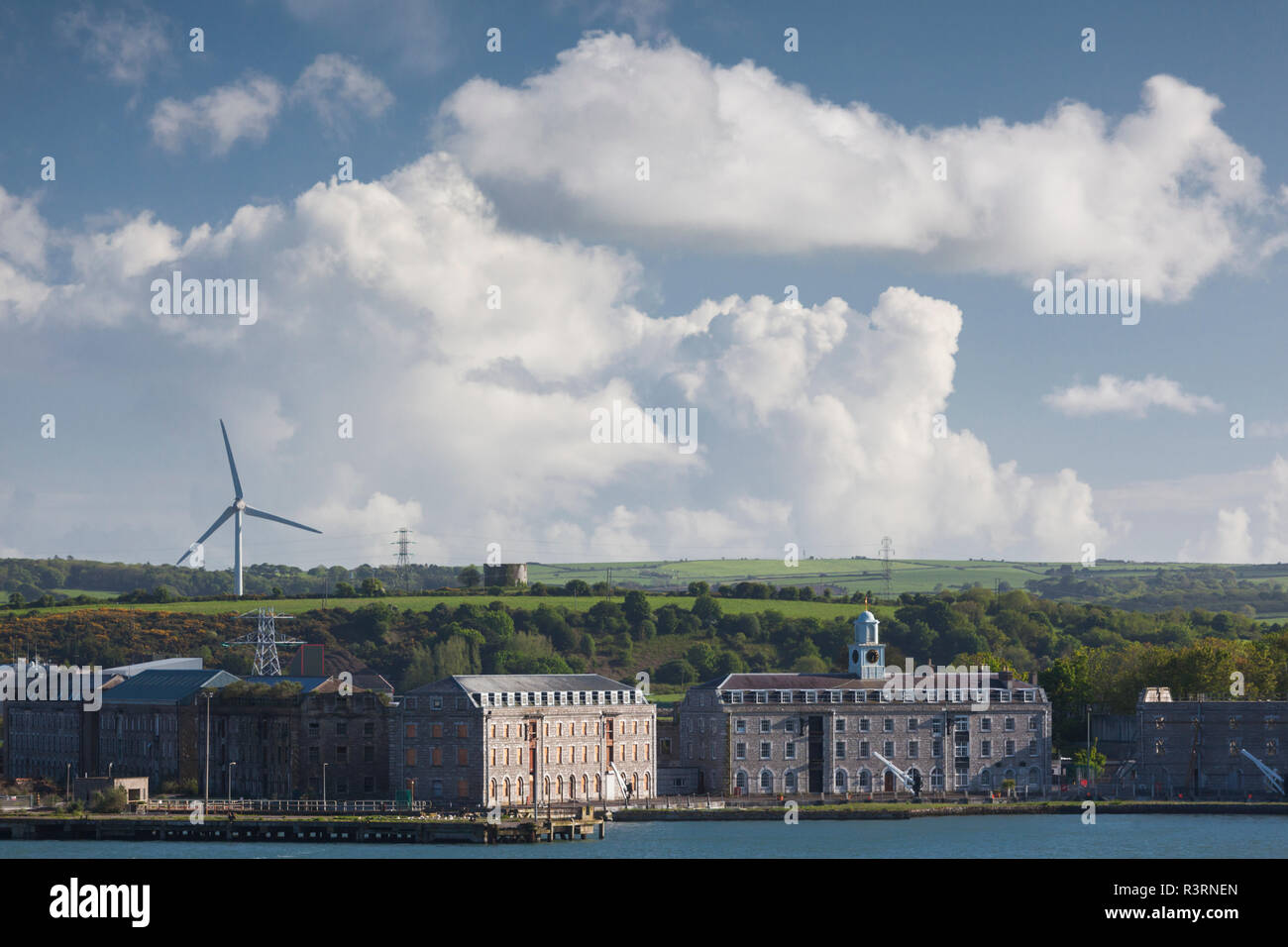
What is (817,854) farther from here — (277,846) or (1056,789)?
(1056,789)

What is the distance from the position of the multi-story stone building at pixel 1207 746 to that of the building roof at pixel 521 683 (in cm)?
3639

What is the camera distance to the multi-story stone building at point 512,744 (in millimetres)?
124312

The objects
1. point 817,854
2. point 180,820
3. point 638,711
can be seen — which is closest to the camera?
point 817,854

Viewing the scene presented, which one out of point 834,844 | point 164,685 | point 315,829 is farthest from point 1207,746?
point 164,685

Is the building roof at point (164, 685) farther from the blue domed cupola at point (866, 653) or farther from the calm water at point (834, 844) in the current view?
the blue domed cupola at point (866, 653)

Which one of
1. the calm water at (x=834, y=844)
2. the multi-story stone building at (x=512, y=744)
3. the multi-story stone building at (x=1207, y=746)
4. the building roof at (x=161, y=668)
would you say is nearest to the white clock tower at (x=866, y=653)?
the multi-story stone building at (x=1207, y=746)

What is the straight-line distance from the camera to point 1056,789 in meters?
140

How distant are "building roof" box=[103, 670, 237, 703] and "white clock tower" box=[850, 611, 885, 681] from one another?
43563 mm

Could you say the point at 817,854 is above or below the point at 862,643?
below

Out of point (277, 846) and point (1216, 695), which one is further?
point (1216, 695)

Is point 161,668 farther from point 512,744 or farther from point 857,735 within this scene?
point 857,735

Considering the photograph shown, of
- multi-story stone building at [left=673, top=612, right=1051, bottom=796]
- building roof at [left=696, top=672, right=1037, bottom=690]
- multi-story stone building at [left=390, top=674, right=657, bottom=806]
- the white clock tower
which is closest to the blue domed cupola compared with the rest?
the white clock tower
